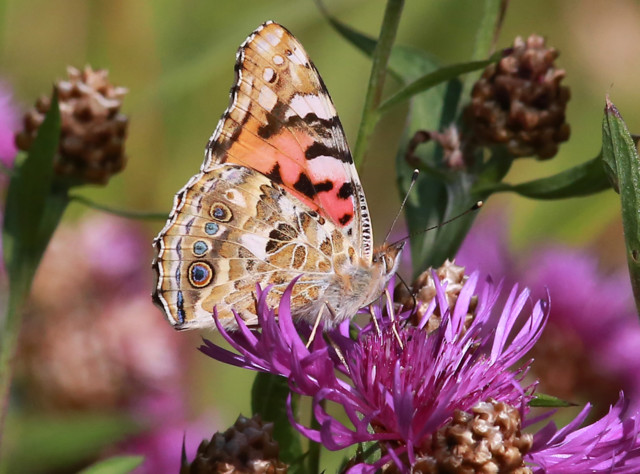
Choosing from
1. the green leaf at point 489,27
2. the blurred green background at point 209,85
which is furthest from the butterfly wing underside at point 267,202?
the blurred green background at point 209,85

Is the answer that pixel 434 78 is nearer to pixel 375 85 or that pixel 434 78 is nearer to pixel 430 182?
pixel 375 85

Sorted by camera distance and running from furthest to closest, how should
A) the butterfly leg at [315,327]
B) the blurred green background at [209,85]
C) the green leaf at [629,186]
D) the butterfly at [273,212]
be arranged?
the blurred green background at [209,85] < the butterfly at [273,212] < the butterfly leg at [315,327] < the green leaf at [629,186]

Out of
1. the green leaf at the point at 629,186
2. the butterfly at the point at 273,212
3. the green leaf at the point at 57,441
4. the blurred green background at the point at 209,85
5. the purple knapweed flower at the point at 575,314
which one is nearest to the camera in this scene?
the green leaf at the point at 629,186

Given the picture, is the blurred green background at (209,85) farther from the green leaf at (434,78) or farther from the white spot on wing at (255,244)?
the green leaf at (434,78)

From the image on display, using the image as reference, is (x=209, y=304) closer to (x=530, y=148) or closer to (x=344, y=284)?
(x=344, y=284)

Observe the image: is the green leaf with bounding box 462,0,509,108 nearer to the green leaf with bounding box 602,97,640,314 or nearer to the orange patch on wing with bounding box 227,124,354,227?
the orange patch on wing with bounding box 227,124,354,227

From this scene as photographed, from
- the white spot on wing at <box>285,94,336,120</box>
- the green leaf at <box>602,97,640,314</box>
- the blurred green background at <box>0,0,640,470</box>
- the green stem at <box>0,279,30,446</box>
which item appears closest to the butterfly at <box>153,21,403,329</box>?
the white spot on wing at <box>285,94,336,120</box>

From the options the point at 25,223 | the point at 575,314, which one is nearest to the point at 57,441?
the point at 25,223

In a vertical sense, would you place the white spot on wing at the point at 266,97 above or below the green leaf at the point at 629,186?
above

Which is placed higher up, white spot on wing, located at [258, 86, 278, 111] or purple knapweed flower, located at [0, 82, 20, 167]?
purple knapweed flower, located at [0, 82, 20, 167]
